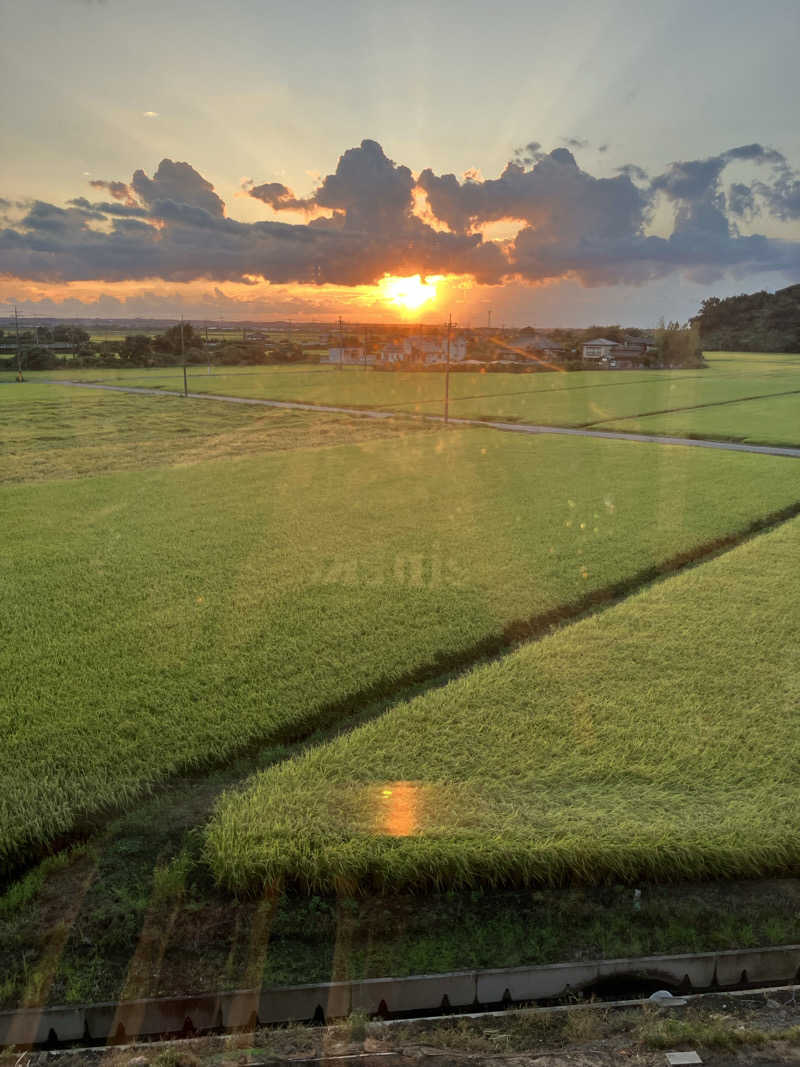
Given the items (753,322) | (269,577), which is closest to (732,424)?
(269,577)

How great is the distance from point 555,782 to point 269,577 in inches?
163

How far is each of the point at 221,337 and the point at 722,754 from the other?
71.0m

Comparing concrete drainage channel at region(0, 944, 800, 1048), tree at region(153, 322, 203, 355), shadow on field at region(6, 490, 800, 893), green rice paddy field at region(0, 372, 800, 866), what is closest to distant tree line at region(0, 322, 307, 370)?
tree at region(153, 322, 203, 355)

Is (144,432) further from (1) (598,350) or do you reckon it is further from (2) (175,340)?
(1) (598,350)

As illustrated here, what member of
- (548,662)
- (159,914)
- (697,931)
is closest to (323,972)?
Result: (159,914)

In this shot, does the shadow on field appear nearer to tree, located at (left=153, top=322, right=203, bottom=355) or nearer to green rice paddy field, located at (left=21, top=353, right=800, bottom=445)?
green rice paddy field, located at (left=21, top=353, right=800, bottom=445)

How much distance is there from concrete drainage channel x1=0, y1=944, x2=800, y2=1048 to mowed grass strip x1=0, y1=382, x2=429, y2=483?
12.7 metres

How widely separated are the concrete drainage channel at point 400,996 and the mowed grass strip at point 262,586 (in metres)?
1.17

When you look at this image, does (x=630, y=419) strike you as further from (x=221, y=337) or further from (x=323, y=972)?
(x=221, y=337)

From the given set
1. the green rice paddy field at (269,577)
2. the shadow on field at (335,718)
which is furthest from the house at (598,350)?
the shadow on field at (335,718)

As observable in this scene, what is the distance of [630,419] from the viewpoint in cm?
2417

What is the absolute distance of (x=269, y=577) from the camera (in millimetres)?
7074

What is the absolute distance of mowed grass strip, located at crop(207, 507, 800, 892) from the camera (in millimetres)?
3076

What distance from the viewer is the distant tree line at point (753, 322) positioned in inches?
2798
